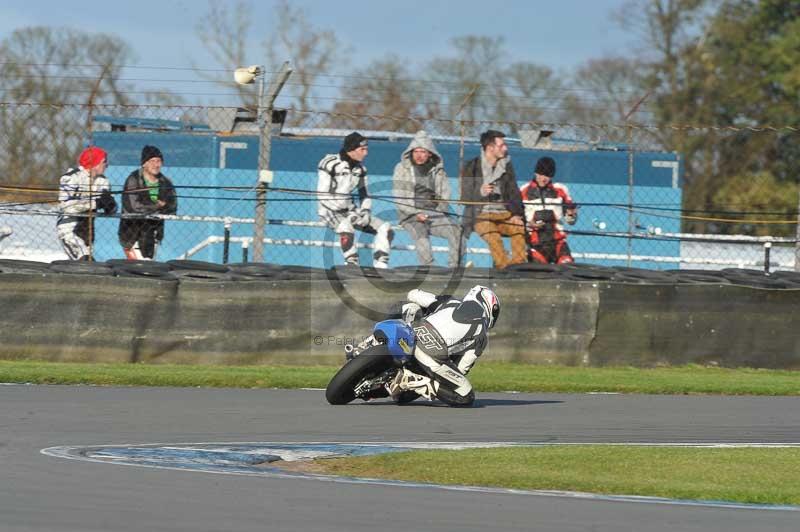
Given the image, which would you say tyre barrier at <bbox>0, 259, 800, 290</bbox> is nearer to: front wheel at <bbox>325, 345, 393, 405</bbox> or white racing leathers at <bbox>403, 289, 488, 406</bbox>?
white racing leathers at <bbox>403, 289, 488, 406</bbox>

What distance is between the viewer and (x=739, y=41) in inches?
1646

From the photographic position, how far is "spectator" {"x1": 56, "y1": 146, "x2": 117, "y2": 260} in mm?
15336

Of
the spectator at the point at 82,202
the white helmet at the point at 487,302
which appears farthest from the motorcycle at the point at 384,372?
the spectator at the point at 82,202

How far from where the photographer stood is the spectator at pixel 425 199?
16.2 m

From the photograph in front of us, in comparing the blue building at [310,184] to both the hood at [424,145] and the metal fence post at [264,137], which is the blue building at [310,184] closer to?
the hood at [424,145]

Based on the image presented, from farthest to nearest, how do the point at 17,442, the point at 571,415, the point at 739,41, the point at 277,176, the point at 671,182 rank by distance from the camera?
the point at 739,41 < the point at 671,182 < the point at 277,176 < the point at 571,415 < the point at 17,442

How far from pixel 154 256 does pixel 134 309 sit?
6.88 feet

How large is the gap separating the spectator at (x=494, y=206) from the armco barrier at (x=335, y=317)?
1.31 meters

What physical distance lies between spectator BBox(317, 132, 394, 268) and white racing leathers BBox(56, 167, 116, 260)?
2511 millimetres

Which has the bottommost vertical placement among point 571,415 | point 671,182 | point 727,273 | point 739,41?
point 571,415

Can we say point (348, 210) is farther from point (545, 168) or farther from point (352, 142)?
point (545, 168)

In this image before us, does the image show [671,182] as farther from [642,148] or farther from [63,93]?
[63,93]

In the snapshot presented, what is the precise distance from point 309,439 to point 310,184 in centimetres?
945

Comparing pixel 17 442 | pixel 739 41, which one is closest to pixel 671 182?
pixel 17 442
